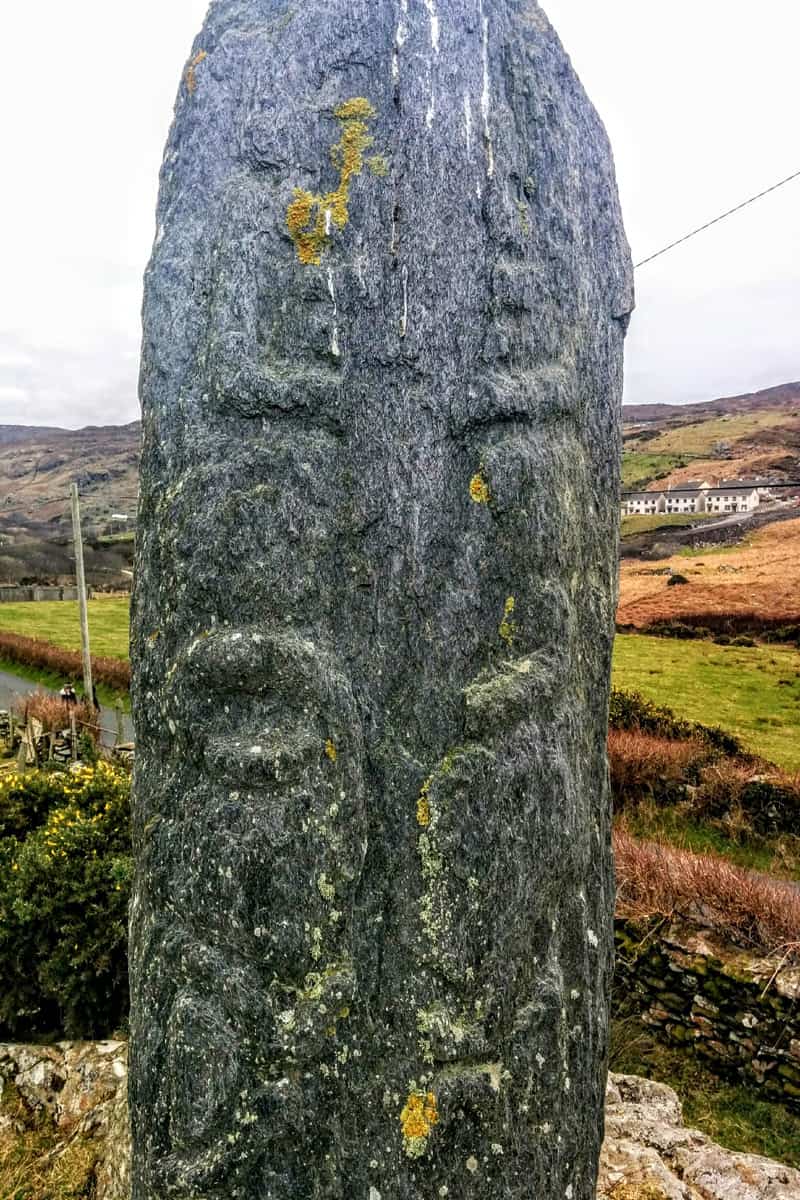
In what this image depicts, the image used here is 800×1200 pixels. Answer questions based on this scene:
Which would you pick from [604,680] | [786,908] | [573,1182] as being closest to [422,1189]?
[573,1182]

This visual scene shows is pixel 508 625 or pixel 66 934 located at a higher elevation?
pixel 508 625

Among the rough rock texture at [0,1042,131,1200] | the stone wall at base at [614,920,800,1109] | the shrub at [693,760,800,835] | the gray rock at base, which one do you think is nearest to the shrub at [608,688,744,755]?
the shrub at [693,760,800,835]

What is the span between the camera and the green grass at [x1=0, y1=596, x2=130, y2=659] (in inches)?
939

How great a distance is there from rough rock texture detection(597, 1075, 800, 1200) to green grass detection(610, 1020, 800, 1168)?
193cm

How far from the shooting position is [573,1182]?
256cm

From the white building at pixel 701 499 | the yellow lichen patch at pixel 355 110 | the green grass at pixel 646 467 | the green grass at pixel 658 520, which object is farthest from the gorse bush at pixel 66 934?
the green grass at pixel 646 467

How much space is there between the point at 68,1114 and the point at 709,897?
5.27 m

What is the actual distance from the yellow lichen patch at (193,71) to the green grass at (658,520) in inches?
423

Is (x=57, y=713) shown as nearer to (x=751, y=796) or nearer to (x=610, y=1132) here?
(x=751, y=796)

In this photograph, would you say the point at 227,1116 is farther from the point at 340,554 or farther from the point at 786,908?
the point at 786,908

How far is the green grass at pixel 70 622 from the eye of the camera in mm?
23844

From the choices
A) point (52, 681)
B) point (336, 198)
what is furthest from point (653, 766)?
point (52, 681)

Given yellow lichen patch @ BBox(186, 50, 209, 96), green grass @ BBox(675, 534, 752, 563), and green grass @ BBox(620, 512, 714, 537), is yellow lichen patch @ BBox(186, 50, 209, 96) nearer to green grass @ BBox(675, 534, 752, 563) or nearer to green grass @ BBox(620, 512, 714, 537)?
green grass @ BBox(675, 534, 752, 563)

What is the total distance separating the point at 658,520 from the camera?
41.4ft
